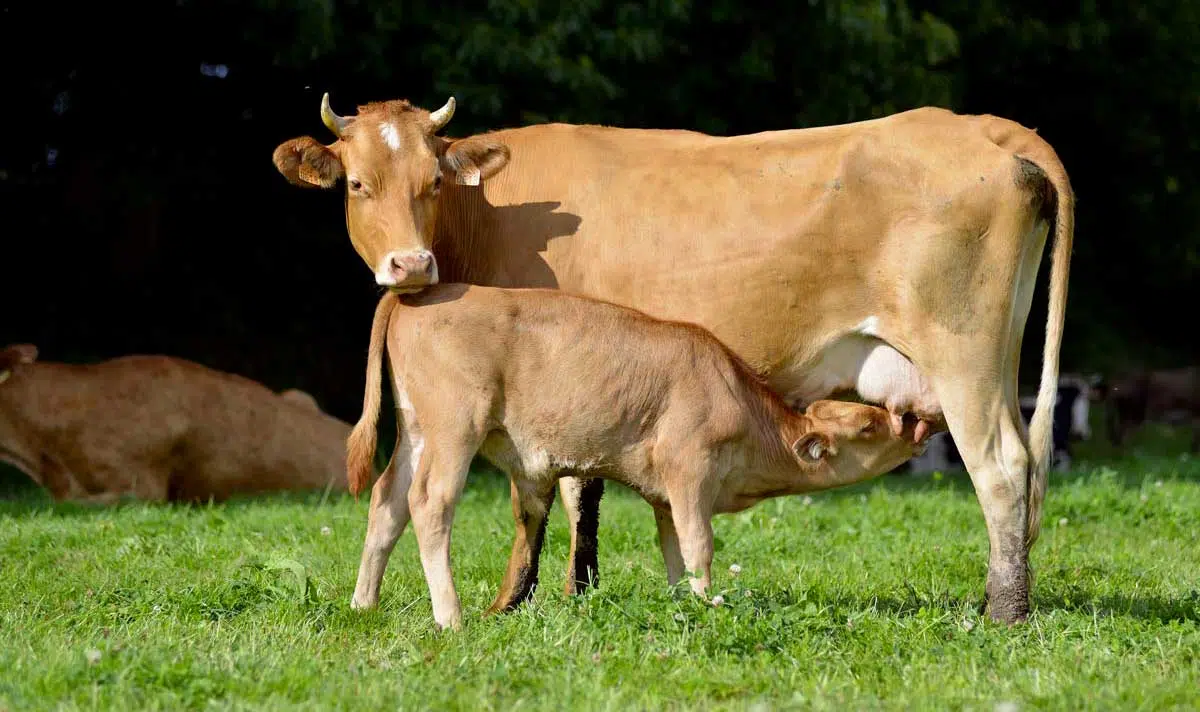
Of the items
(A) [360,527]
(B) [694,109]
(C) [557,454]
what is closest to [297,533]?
(A) [360,527]

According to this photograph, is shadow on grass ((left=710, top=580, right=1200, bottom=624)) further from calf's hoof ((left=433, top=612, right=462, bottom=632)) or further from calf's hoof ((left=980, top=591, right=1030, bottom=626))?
calf's hoof ((left=433, top=612, right=462, bottom=632))

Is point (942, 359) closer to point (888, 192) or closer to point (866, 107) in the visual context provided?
point (888, 192)

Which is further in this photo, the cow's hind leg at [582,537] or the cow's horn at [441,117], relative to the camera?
the cow's hind leg at [582,537]

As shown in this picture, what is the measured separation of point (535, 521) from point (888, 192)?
2.45 m

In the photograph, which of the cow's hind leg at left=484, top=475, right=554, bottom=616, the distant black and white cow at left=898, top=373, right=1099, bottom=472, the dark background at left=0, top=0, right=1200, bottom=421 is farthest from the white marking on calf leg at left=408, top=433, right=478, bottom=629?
the distant black and white cow at left=898, top=373, right=1099, bottom=472

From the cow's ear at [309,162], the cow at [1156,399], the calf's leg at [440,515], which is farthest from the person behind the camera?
the cow at [1156,399]

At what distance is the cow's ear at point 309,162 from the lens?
780cm

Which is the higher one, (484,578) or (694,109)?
(694,109)

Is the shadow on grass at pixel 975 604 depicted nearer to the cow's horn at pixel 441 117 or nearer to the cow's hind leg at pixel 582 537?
the cow's hind leg at pixel 582 537

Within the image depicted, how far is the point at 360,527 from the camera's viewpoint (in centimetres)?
1021

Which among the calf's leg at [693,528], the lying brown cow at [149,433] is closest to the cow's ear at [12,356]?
the lying brown cow at [149,433]

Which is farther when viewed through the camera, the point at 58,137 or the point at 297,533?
the point at 58,137

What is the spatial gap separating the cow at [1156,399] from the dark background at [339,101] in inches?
146

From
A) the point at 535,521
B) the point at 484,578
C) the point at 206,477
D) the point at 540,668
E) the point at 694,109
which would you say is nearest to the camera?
the point at 540,668
